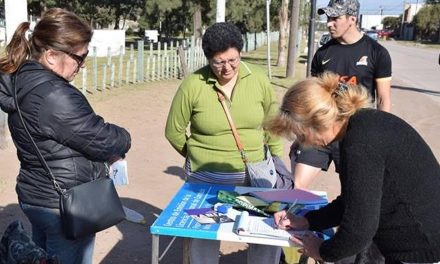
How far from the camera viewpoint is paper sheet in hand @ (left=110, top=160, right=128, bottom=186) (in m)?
2.65

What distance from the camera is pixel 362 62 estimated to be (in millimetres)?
3852

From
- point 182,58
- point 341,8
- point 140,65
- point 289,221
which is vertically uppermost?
point 341,8

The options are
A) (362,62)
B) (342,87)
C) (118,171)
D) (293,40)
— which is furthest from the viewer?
(293,40)

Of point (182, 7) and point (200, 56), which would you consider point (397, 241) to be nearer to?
point (200, 56)

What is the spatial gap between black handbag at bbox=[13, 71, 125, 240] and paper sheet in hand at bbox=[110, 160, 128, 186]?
198mm

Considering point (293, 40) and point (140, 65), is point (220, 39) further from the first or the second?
point (293, 40)

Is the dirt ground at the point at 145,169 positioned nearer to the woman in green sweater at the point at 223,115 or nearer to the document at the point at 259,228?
the woman in green sweater at the point at 223,115

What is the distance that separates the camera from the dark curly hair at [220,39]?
2.91 m

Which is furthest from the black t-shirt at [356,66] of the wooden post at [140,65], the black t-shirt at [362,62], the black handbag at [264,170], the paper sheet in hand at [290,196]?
the wooden post at [140,65]

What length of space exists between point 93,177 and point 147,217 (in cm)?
249

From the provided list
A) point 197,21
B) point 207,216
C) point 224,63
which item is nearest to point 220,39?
point 224,63

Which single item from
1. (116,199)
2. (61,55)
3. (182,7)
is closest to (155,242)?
(116,199)

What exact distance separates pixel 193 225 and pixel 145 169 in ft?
13.2

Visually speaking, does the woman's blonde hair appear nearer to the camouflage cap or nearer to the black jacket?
the black jacket
